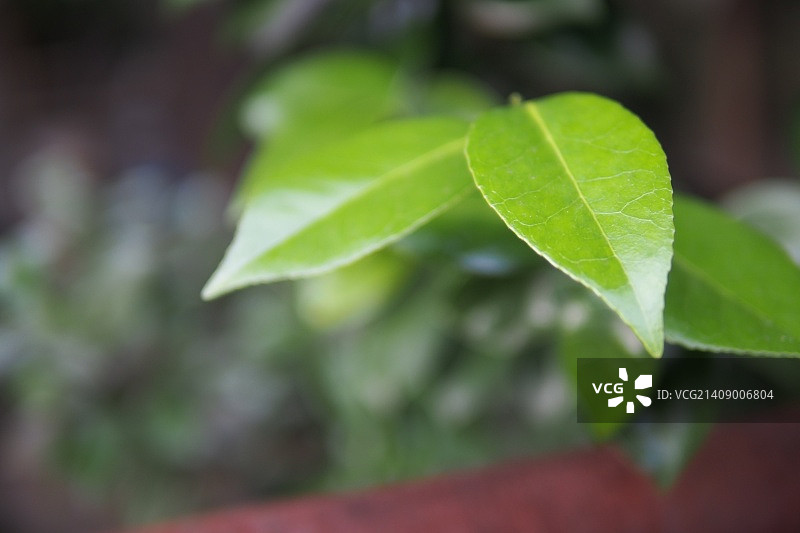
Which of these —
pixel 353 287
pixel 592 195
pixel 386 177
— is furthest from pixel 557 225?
pixel 353 287

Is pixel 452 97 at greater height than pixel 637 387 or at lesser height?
greater

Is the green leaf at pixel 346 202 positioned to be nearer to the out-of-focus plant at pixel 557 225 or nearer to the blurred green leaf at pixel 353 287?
the out-of-focus plant at pixel 557 225

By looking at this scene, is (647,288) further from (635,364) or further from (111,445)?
(111,445)

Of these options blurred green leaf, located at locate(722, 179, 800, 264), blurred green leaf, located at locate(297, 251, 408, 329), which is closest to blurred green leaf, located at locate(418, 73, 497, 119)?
blurred green leaf, located at locate(297, 251, 408, 329)

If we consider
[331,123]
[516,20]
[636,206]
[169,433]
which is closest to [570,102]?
[636,206]

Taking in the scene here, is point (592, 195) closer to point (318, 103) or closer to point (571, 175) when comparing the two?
point (571, 175)

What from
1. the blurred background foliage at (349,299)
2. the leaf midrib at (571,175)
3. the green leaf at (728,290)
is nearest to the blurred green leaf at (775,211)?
the blurred background foliage at (349,299)

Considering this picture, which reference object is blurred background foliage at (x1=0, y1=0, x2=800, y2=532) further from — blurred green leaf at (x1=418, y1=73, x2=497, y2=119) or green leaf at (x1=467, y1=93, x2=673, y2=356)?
green leaf at (x1=467, y1=93, x2=673, y2=356)
